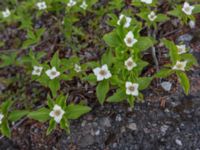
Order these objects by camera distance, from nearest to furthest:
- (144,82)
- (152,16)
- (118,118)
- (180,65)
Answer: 1. (180,65)
2. (144,82)
3. (118,118)
4. (152,16)

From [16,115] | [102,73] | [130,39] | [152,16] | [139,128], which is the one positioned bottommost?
[139,128]

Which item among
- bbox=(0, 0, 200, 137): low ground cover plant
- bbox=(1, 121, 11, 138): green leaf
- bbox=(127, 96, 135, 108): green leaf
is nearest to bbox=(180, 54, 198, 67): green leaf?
bbox=(0, 0, 200, 137): low ground cover plant

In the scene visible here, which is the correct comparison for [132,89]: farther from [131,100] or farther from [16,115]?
[16,115]

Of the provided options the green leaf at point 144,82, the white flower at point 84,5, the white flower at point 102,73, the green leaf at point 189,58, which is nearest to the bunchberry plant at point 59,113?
the white flower at point 102,73

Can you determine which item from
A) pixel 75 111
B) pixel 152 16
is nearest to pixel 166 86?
pixel 152 16

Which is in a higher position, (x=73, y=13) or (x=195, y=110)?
(x=73, y=13)

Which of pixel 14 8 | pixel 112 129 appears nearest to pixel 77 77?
pixel 112 129

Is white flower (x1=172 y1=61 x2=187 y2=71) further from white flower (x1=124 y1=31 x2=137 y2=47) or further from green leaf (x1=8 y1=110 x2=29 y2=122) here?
green leaf (x1=8 y1=110 x2=29 y2=122)

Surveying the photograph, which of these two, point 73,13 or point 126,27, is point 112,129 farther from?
point 73,13

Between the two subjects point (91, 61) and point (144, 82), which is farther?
point (91, 61)
